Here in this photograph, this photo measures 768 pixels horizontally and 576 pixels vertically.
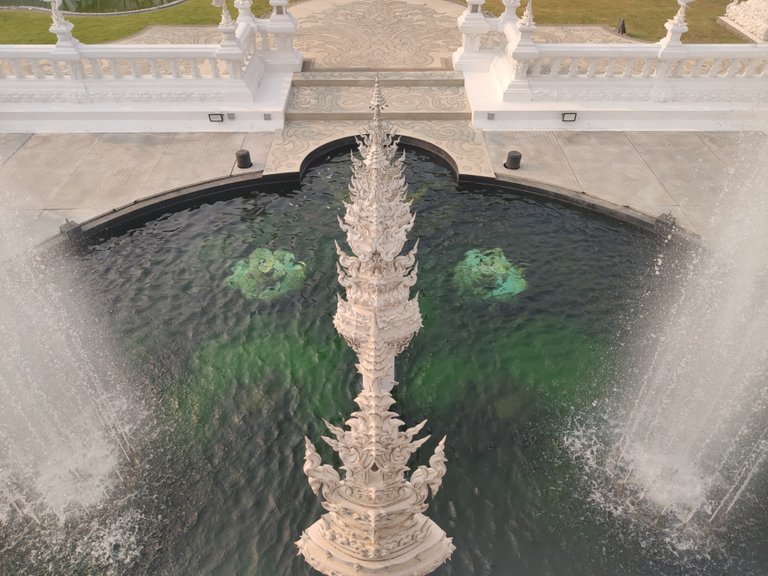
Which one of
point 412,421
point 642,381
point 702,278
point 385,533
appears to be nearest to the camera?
point 385,533

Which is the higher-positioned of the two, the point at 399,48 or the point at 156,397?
the point at 399,48

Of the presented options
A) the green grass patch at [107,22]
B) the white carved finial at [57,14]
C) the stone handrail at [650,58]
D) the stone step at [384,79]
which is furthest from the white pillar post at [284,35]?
the stone handrail at [650,58]

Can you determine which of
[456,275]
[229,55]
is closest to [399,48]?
[229,55]

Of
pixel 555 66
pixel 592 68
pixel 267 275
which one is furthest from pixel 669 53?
pixel 267 275

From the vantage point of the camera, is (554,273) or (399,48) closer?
(554,273)

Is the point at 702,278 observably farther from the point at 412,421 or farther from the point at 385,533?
the point at 385,533

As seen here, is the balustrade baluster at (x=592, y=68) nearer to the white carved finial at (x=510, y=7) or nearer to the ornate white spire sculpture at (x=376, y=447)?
the white carved finial at (x=510, y=7)

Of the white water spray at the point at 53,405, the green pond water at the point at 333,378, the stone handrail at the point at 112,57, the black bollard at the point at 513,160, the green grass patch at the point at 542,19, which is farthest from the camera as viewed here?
the green grass patch at the point at 542,19
